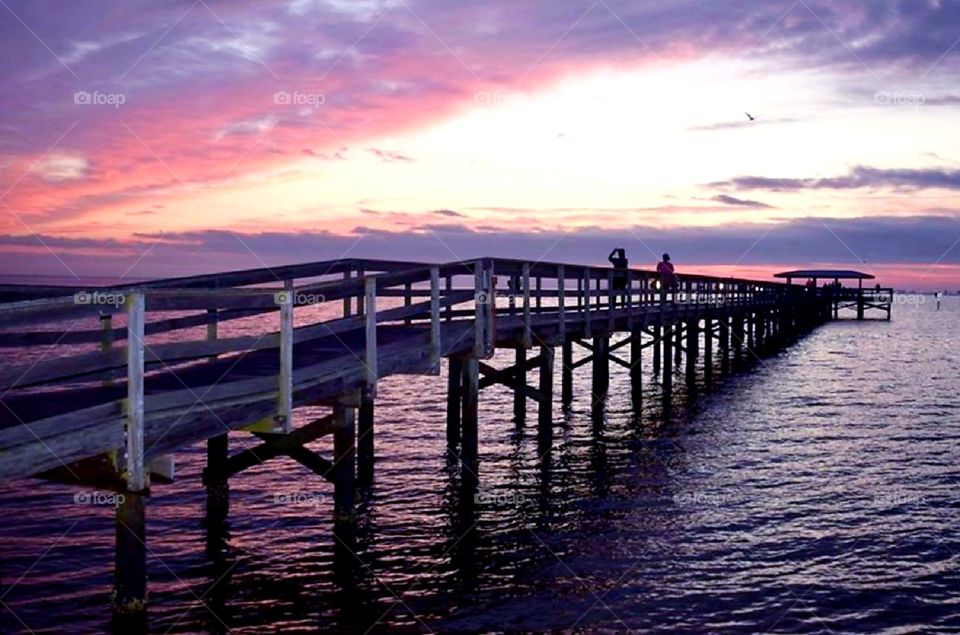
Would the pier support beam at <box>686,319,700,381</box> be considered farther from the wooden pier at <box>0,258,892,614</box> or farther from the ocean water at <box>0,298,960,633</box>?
the wooden pier at <box>0,258,892,614</box>

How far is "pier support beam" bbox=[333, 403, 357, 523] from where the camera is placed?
443 inches

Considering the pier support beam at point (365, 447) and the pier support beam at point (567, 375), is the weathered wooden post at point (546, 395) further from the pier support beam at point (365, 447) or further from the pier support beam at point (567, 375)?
the pier support beam at point (365, 447)

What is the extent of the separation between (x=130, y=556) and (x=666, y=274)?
20941 mm

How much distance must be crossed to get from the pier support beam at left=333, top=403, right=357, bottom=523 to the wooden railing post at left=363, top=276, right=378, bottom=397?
0.73 m

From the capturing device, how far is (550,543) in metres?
11.3

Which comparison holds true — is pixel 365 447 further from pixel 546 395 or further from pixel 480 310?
pixel 546 395

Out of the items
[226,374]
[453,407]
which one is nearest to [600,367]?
[453,407]

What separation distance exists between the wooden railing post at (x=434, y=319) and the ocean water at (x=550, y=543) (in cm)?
205

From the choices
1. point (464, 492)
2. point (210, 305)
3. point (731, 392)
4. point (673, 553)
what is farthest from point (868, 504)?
point (731, 392)

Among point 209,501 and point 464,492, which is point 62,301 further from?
point 464,492

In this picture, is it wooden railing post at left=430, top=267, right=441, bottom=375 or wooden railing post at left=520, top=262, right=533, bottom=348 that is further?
wooden railing post at left=520, top=262, right=533, bottom=348

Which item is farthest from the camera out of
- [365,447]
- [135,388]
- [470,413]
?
[470,413]

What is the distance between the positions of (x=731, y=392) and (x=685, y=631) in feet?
64.1

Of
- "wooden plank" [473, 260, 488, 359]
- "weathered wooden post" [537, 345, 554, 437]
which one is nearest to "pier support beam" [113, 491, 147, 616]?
"wooden plank" [473, 260, 488, 359]
